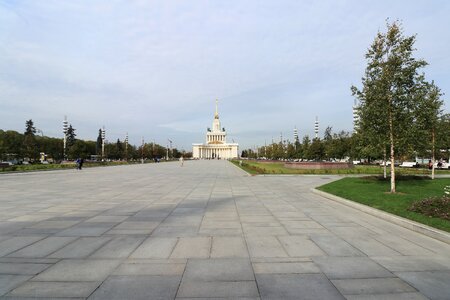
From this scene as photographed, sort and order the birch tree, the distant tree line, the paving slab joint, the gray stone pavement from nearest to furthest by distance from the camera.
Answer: the gray stone pavement < the paving slab joint < the birch tree < the distant tree line

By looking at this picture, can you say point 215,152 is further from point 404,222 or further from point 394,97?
point 404,222

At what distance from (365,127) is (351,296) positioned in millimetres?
12151

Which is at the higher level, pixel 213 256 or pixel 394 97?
pixel 394 97

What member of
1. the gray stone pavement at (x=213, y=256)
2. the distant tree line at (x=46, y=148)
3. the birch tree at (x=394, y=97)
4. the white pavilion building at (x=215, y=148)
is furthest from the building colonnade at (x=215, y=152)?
the gray stone pavement at (x=213, y=256)

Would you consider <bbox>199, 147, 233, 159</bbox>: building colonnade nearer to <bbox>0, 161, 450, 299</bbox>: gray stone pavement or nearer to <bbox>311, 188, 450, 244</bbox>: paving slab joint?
<bbox>311, 188, 450, 244</bbox>: paving slab joint

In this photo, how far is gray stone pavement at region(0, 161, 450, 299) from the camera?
4.43 m

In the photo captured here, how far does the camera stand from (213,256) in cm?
585

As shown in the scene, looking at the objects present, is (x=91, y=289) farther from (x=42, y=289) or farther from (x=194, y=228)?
(x=194, y=228)

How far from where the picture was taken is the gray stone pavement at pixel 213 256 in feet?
14.5

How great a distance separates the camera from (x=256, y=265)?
540cm

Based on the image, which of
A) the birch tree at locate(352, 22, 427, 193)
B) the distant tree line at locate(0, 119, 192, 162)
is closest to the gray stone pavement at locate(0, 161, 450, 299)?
the birch tree at locate(352, 22, 427, 193)

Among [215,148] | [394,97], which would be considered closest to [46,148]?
[394,97]

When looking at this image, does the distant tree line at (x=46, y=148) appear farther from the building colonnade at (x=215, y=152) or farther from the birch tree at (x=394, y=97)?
the building colonnade at (x=215, y=152)

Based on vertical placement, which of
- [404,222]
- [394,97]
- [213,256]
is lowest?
[213,256]
